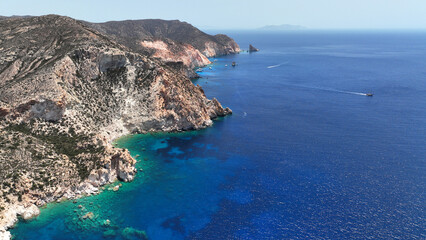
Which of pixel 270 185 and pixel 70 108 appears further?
pixel 70 108

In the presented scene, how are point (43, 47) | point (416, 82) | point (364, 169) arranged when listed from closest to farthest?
point (364, 169), point (43, 47), point (416, 82)

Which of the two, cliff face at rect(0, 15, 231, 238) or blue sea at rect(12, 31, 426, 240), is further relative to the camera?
cliff face at rect(0, 15, 231, 238)

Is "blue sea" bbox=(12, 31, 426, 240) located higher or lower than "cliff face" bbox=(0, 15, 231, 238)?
lower

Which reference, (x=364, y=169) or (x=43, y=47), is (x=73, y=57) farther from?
(x=364, y=169)

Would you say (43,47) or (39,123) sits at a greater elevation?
(43,47)

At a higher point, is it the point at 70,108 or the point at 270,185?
the point at 70,108

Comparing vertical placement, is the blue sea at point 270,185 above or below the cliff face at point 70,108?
below

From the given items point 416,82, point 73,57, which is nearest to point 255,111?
point 73,57

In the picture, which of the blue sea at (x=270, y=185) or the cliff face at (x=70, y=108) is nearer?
the blue sea at (x=270, y=185)
